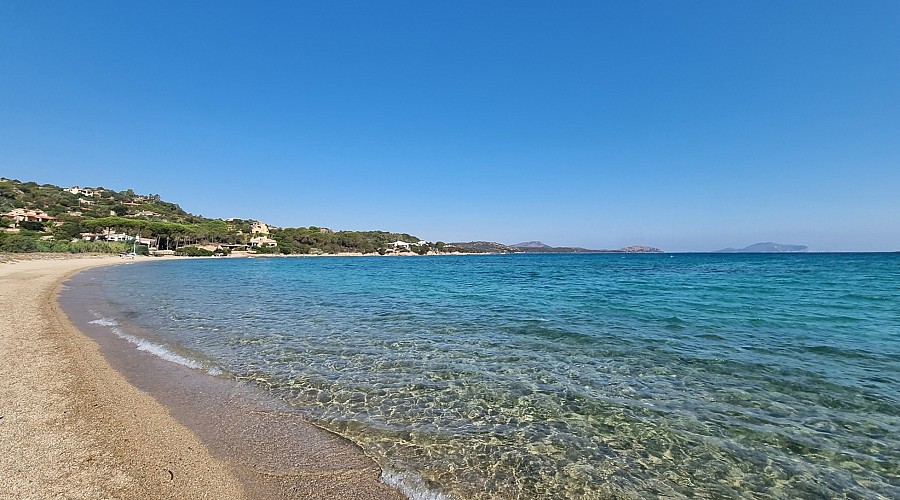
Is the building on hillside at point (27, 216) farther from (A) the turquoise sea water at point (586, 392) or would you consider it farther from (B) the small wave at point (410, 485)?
(B) the small wave at point (410, 485)

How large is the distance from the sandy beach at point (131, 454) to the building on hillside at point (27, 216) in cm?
11265

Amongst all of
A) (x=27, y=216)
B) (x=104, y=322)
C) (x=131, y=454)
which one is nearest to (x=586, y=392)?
(x=131, y=454)

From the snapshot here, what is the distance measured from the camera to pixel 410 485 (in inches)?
155

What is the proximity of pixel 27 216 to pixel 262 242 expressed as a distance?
2035 inches

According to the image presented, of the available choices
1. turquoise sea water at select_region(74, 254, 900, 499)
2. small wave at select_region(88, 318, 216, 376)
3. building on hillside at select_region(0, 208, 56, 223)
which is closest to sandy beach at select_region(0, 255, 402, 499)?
turquoise sea water at select_region(74, 254, 900, 499)

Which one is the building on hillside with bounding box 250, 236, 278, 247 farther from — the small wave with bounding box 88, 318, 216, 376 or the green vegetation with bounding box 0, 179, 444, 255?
the small wave with bounding box 88, 318, 216, 376

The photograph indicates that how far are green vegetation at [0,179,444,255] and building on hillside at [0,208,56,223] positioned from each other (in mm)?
1184

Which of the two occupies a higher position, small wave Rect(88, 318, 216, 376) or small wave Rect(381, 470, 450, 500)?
small wave Rect(381, 470, 450, 500)

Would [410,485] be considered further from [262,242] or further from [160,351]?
[262,242]

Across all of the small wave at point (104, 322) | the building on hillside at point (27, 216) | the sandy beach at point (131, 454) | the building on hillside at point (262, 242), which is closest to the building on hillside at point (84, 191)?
the building on hillside at point (27, 216)

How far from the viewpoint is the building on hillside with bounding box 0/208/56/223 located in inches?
3253

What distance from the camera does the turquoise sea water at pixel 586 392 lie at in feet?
13.9

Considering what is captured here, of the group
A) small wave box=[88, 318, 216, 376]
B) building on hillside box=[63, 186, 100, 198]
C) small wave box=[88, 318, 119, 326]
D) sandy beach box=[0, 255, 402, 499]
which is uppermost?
building on hillside box=[63, 186, 100, 198]

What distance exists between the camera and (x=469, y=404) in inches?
238
